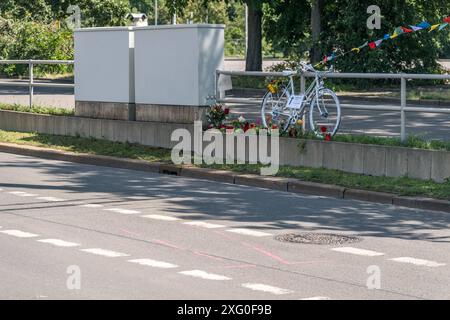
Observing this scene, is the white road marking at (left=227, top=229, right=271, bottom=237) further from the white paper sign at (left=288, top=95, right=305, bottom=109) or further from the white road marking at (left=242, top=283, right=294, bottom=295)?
the white paper sign at (left=288, top=95, right=305, bottom=109)

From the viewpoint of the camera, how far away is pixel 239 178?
16.5m

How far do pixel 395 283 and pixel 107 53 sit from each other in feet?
41.9

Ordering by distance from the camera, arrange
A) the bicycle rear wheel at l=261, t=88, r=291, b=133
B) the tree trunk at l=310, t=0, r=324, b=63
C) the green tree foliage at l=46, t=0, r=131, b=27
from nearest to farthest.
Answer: the bicycle rear wheel at l=261, t=88, r=291, b=133 → the tree trunk at l=310, t=0, r=324, b=63 → the green tree foliage at l=46, t=0, r=131, b=27

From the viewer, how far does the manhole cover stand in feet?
37.4

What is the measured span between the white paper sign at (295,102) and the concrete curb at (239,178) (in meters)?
1.72

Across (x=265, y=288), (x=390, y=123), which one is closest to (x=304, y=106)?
(x=390, y=123)

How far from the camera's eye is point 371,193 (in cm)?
1459

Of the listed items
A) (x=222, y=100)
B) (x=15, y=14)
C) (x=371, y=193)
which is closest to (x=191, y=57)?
(x=222, y=100)

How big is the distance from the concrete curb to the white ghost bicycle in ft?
4.81

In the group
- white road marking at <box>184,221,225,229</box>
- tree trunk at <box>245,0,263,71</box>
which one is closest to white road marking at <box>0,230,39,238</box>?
white road marking at <box>184,221,225,229</box>

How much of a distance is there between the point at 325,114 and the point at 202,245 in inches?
258

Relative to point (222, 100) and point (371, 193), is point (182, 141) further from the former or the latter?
point (371, 193)

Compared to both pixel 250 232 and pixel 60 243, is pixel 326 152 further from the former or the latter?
pixel 60 243

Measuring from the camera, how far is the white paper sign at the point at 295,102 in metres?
17.7
